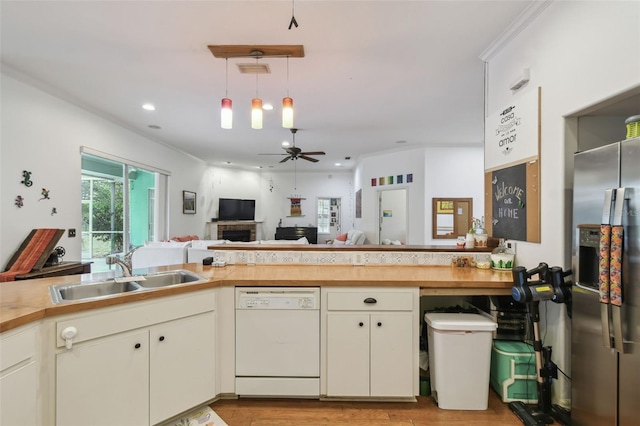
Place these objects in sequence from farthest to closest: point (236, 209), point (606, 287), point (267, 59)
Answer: point (236, 209)
point (267, 59)
point (606, 287)

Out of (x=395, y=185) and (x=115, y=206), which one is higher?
(x=395, y=185)

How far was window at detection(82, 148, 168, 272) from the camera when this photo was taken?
4.14 m

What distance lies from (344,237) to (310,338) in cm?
535

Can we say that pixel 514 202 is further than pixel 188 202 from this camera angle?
No

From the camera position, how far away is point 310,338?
6.33ft

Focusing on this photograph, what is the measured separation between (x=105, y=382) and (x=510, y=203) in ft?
9.56

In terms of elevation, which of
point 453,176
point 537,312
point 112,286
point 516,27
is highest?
point 516,27

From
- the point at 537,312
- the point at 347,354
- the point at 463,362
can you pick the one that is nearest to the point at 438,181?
the point at 537,312

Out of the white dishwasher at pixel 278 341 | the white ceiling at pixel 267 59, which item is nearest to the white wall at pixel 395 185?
the white ceiling at pixel 267 59

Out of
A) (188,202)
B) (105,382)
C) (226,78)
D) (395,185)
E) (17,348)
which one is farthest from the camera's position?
(188,202)

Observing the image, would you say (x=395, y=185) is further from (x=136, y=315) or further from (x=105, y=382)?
(x=105, y=382)

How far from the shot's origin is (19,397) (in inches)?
47.8

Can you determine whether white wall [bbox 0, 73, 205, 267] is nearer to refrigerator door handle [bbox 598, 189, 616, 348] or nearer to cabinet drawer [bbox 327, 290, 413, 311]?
cabinet drawer [bbox 327, 290, 413, 311]

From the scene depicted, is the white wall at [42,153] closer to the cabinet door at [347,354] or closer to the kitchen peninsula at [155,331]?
the kitchen peninsula at [155,331]
